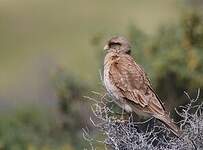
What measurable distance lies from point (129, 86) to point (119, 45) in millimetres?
689

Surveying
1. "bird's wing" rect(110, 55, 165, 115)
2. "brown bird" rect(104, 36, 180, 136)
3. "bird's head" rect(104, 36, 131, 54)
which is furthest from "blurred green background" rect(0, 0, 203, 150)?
"bird's wing" rect(110, 55, 165, 115)

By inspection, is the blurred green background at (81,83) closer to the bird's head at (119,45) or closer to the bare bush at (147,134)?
the bird's head at (119,45)

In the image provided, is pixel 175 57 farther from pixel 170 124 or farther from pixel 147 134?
pixel 147 134

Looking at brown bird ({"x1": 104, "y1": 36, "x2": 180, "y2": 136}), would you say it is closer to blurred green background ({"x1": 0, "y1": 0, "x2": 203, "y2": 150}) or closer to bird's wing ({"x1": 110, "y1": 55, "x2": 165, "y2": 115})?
bird's wing ({"x1": 110, "y1": 55, "x2": 165, "y2": 115})

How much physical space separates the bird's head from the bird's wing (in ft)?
0.69

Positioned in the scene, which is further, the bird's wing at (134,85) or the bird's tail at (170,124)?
the bird's wing at (134,85)

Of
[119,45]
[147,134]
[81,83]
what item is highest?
[119,45]

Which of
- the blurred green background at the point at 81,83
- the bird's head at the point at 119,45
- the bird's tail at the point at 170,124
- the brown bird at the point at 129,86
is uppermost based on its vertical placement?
the bird's head at the point at 119,45

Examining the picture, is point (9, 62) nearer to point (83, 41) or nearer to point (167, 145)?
point (83, 41)

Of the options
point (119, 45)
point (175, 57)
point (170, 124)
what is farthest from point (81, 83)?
point (170, 124)

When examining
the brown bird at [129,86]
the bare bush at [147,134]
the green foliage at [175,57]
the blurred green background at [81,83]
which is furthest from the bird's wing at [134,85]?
the green foliage at [175,57]

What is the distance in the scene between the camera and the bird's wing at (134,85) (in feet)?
32.0

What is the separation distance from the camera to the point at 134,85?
9922 millimetres

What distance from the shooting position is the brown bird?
9.75 meters
